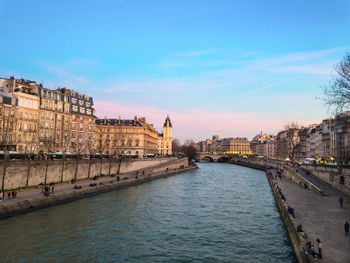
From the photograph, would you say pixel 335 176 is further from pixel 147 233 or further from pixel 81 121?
pixel 81 121

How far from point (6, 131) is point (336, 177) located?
157 feet

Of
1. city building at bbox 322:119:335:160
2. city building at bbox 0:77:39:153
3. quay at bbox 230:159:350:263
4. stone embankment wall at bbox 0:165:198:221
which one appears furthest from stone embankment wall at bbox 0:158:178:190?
city building at bbox 322:119:335:160

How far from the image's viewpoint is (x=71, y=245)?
22844mm

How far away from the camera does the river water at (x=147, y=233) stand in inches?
835

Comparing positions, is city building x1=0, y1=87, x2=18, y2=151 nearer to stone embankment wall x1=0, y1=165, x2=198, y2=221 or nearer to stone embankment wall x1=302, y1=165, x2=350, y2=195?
stone embankment wall x1=0, y1=165, x2=198, y2=221

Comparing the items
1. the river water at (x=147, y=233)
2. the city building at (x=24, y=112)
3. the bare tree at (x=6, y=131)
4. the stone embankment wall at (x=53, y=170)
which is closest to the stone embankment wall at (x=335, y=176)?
the river water at (x=147, y=233)

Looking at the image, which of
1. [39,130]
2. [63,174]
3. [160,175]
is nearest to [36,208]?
[63,174]

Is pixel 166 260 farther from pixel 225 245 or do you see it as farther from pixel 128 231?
pixel 128 231

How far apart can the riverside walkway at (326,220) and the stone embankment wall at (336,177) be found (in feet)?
4.30

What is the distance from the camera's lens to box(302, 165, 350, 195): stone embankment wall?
4217 cm

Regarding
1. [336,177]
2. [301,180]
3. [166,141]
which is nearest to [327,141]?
[301,180]

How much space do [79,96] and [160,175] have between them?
101 ft

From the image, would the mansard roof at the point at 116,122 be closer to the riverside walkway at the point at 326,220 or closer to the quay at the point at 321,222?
the quay at the point at 321,222

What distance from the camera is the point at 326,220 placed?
26328mm
